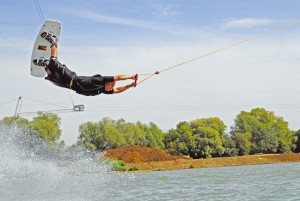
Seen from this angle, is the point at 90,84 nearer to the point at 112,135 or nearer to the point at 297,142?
the point at 112,135

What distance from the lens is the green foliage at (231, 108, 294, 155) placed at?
8519 cm

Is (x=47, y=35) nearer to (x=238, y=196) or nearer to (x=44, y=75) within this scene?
(x=44, y=75)

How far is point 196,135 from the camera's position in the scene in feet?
259

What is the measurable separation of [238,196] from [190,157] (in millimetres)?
57420

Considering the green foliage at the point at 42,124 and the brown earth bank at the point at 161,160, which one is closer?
the brown earth bank at the point at 161,160

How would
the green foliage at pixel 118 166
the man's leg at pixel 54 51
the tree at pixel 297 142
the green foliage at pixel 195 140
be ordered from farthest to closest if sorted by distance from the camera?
the tree at pixel 297 142 < the green foliage at pixel 195 140 < the green foliage at pixel 118 166 < the man's leg at pixel 54 51

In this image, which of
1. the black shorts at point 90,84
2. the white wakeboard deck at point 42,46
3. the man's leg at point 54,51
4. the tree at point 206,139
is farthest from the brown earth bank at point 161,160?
the black shorts at point 90,84

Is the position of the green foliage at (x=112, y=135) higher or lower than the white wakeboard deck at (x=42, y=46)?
higher

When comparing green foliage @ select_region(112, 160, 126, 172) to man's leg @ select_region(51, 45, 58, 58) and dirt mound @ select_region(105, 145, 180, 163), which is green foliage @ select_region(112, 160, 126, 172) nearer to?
dirt mound @ select_region(105, 145, 180, 163)

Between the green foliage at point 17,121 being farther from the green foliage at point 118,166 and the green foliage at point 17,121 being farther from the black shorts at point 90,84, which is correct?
the black shorts at point 90,84

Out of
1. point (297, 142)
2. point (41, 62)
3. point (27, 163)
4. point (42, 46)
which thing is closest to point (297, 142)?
point (297, 142)

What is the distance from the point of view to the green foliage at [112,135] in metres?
81.2

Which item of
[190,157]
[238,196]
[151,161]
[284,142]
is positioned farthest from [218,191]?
[284,142]

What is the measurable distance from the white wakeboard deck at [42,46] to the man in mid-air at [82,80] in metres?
0.63
